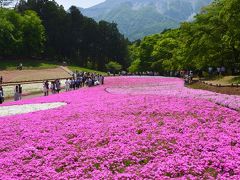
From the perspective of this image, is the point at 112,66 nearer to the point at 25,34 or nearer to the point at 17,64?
the point at 25,34

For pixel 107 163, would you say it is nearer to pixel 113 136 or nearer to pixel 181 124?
pixel 113 136

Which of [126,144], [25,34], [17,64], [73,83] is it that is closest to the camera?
[126,144]

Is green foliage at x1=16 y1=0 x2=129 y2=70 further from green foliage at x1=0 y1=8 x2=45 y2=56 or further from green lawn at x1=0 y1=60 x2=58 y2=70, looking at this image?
green lawn at x1=0 y1=60 x2=58 y2=70

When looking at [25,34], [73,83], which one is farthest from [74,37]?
[73,83]

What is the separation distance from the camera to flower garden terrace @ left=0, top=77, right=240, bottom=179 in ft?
40.4

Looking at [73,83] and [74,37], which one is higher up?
[74,37]

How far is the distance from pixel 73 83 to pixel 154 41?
82.1m

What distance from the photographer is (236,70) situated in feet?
205

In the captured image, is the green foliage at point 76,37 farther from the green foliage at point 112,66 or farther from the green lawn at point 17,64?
the green lawn at point 17,64

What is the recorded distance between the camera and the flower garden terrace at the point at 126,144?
12.3m

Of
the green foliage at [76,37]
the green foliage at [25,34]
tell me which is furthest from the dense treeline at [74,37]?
the green foliage at [25,34]

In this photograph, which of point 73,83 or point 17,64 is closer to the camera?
point 73,83

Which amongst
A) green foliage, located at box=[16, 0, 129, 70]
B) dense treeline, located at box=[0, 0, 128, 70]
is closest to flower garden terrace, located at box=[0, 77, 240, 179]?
dense treeline, located at box=[0, 0, 128, 70]

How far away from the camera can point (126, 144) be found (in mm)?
15148
